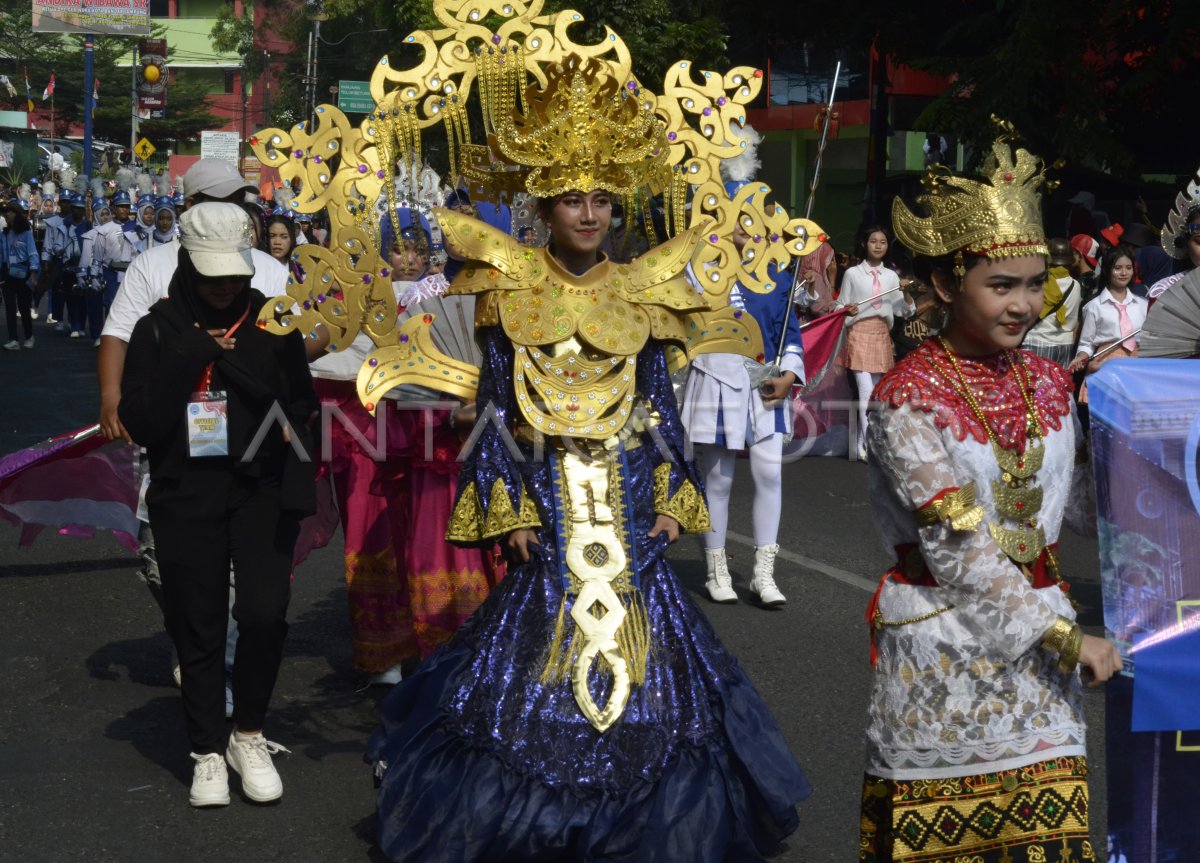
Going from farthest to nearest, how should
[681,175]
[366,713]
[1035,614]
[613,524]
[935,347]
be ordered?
[366,713], [681,175], [613,524], [935,347], [1035,614]

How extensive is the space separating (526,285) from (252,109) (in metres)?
77.4

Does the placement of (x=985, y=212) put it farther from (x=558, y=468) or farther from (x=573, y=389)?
(x=558, y=468)

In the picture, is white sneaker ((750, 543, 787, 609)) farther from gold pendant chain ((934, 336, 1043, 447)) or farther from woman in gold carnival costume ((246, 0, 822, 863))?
gold pendant chain ((934, 336, 1043, 447))

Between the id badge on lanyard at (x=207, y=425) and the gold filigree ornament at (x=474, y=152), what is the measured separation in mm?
299

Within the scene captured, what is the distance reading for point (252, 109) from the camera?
78938 millimetres

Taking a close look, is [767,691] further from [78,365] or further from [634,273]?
[78,365]

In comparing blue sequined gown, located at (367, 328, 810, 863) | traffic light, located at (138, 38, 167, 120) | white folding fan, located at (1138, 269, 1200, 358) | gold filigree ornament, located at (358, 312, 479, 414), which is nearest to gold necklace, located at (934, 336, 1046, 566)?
white folding fan, located at (1138, 269, 1200, 358)

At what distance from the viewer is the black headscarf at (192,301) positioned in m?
5.09

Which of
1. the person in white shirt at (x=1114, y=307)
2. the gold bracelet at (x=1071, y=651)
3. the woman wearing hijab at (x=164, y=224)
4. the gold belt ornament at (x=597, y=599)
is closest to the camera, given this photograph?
the gold bracelet at (x=1071, y=651)

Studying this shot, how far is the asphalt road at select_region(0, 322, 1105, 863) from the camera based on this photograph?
194 inches

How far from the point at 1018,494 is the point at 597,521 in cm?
149

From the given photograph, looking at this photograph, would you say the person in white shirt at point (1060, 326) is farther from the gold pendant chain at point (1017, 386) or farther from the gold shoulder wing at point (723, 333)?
the gold pendant chain at point (1017, 386)

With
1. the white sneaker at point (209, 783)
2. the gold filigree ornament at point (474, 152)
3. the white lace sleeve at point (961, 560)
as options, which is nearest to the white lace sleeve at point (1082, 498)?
the white lace sleeve at point (961, 560)

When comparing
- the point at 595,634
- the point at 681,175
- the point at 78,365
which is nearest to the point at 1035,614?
the point at 595,634
